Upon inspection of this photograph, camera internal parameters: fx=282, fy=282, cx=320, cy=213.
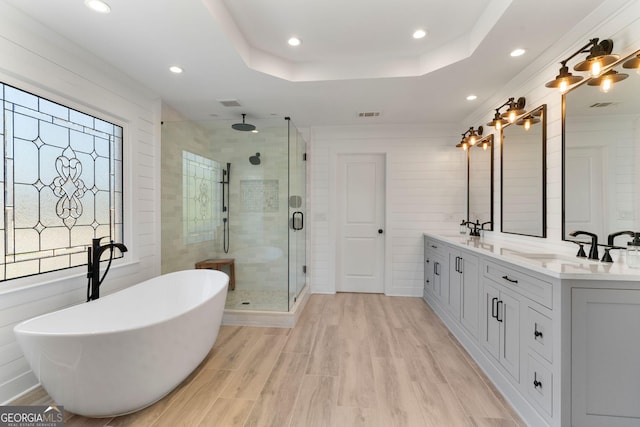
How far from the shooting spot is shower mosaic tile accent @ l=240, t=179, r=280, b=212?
142 inches

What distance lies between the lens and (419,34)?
2.34 metres

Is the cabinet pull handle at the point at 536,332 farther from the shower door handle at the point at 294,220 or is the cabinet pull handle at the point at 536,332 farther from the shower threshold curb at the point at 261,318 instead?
the shower door handle at the point at 294,220

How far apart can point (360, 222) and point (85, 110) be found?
346 cm

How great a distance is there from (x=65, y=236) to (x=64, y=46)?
1.46 meters

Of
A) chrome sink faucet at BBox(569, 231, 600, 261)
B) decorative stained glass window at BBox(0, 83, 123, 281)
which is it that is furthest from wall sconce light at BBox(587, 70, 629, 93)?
decorative stained glass window at BBox(0, 83, 123, 281)

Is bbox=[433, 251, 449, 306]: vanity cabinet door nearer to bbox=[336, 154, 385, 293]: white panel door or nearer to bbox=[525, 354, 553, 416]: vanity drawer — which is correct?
Result: bbox=[336, 154, 385, 293]: white panel door

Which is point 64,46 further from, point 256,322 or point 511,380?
point 511,380

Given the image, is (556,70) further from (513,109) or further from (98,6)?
(98,6)

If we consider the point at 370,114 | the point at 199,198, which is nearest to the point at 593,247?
the point at 370,114

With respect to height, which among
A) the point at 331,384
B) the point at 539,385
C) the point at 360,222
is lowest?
the point at 331,384

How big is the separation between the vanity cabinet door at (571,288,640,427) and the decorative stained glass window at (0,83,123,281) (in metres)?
3.41

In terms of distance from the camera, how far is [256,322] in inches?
123

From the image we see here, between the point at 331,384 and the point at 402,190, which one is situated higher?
the point at 402,190

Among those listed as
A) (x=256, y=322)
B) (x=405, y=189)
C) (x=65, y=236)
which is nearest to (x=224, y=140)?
(x=65, y=236)
